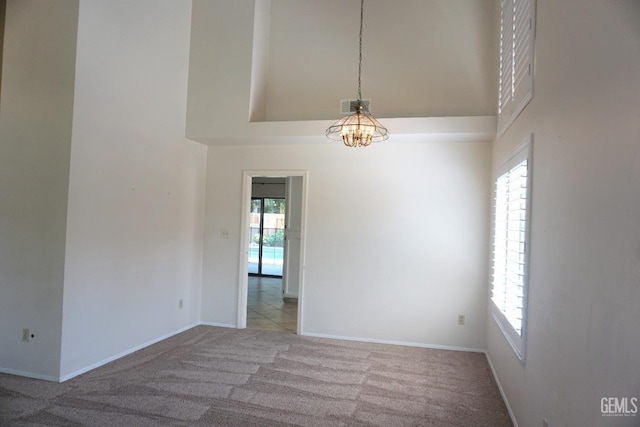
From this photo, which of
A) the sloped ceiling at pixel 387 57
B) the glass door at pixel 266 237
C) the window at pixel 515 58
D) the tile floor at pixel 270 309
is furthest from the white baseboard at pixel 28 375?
the glass door at pixel 266 237

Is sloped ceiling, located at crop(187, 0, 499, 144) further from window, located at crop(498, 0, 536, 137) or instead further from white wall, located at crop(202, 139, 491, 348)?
window, located at crop(498, 0, 536, 137)

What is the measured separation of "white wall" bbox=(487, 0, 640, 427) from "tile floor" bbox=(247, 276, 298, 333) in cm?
347

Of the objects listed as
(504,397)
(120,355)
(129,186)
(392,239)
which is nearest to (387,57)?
(392,239)

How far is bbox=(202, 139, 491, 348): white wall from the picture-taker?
172 inches

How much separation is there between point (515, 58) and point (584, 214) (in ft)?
6.47

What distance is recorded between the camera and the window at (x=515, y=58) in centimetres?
254

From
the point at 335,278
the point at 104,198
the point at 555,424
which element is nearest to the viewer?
Result: the point at 555,424

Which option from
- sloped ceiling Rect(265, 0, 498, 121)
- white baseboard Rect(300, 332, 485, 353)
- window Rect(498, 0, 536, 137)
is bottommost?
white baseboard Rect(300, 332, 485, 353)

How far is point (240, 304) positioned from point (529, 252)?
364 centimetres

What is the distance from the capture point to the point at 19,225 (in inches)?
130

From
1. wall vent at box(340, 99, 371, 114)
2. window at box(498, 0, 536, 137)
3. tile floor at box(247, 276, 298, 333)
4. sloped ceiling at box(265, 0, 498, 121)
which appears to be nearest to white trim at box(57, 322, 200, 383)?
tile floor at box(247, 276, 298, 333)

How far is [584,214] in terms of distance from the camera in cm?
157

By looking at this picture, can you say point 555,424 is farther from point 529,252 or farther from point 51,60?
point 51,60

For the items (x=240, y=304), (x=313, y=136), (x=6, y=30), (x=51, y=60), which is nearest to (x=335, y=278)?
(x=240, y=304)
